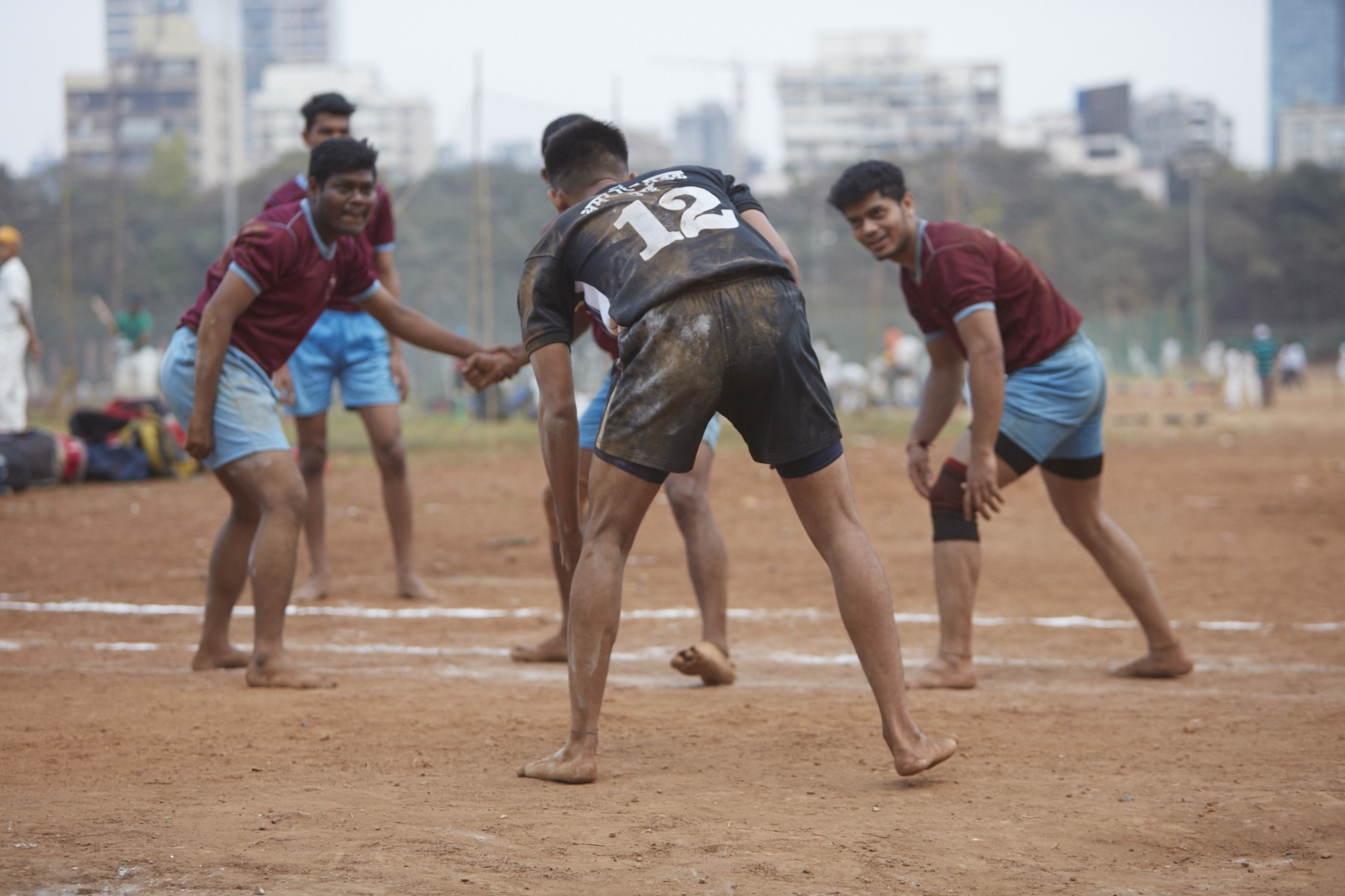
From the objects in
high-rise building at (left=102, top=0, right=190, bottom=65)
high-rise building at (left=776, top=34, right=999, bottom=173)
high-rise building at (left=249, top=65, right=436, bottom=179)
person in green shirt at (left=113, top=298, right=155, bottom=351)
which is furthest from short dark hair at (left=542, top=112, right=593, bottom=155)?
high-rise building at (left=102, top=0, right=190, bottom=65)

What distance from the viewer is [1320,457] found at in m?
14.5

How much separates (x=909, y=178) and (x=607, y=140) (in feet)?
134

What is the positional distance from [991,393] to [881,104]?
414 ft

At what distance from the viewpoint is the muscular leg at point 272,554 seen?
4398 mm

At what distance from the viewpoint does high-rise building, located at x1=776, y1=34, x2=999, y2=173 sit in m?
121

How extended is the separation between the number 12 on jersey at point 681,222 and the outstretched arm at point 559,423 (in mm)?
362

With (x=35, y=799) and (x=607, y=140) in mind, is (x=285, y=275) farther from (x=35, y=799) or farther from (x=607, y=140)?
(x=35, y=799)

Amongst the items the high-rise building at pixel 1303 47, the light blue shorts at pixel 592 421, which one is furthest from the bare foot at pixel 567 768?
the high-rise building at pixel 1303 47

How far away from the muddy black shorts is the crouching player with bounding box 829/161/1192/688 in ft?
4.44

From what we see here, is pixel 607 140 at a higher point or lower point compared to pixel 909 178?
lower

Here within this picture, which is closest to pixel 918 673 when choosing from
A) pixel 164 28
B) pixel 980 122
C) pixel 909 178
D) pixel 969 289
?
pixel 969 289

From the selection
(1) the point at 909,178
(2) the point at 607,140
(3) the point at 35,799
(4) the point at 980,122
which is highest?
(4) the point at 980,122

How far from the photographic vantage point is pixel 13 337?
1188 centimetres

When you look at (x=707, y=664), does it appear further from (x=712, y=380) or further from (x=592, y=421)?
(x=712, y=380)
